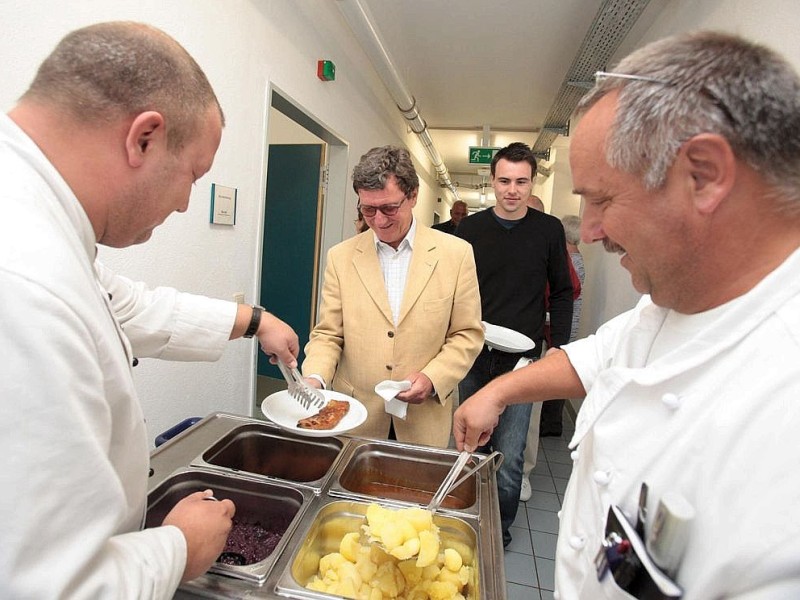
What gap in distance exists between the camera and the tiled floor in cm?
229

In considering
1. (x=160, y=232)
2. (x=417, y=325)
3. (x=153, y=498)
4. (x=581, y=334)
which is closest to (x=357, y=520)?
(x=153, y=498)

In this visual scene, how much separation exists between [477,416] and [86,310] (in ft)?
3.12

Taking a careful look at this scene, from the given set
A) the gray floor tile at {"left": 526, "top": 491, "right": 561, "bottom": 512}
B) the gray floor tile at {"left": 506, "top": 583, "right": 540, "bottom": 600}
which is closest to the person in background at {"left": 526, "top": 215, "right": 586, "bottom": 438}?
the gray floor tile at {"left": 526, "top": 491, "right": 561, "bottom": 512}

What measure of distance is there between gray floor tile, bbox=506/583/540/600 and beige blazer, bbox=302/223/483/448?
1.03 m

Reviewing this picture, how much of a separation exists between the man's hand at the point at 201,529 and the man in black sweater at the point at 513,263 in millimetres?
1977

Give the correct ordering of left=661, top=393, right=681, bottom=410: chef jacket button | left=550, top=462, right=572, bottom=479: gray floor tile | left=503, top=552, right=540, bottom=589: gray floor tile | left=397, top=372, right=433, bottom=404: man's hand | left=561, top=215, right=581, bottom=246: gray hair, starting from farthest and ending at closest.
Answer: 1. left=561, top=215, right=581, bottom=246: gray hair
2. left=550, top=462, right=572, bottom=479: gray floor tile
3. left=503, top=552, right=540, bottom=589: gray floor tile
4. left=397, top=372, right=433, bottom=404: man's hand
5. left=661, top=393, right=681, bottom=410: chef jacket button

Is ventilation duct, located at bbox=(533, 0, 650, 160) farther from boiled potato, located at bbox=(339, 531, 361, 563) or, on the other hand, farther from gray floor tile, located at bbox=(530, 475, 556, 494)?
boiled potato, located at bbox=(339, 531, 361, 563)

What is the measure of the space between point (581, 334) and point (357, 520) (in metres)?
4.49

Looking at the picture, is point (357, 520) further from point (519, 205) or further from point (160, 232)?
point (519, 205)

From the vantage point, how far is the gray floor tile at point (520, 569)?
7.59 ft

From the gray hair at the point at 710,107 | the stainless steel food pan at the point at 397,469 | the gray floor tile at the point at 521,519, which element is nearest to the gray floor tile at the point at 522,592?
the gray floor tile at the point at 521,519

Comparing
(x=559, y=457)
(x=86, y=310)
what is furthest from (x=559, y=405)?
(x=86, y=310)

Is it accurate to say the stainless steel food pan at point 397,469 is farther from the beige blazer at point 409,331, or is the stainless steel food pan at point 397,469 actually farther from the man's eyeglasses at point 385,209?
the man's eyeglasses at point 385,209

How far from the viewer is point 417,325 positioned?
5.94 ft
